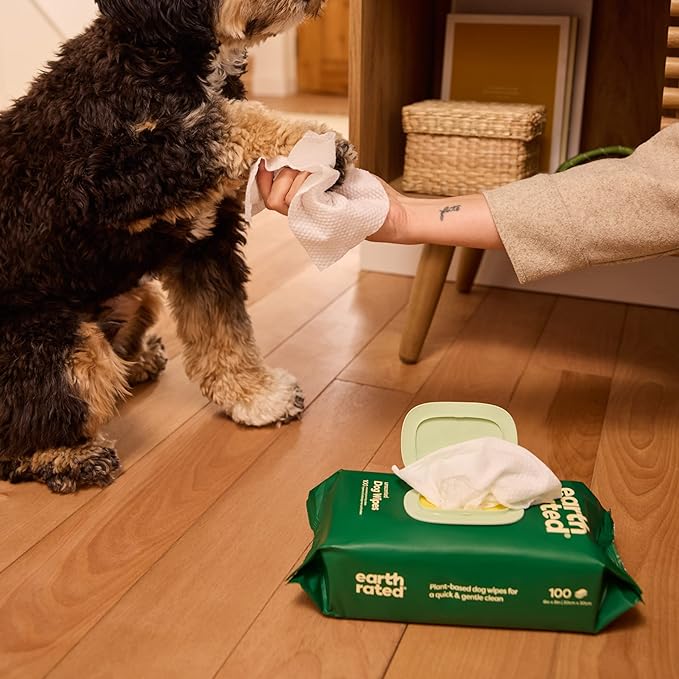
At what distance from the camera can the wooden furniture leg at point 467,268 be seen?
2.01 metres

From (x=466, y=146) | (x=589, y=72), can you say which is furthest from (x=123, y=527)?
(x=589, y=72)

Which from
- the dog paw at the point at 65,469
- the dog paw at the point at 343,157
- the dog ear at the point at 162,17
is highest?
the dog ear at the point at 162,17

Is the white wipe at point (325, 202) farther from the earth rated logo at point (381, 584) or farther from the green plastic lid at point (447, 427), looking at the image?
the earth rated logo at point (381, 584)

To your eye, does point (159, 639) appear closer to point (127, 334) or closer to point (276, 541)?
point (276, 541)

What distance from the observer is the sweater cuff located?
1.23m

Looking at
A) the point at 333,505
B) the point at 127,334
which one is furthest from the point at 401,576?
the point at 127,334

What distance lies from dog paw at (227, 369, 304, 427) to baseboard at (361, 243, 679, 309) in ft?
2.56

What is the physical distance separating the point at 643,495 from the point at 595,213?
1.34 ft

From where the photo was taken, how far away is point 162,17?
1.09m

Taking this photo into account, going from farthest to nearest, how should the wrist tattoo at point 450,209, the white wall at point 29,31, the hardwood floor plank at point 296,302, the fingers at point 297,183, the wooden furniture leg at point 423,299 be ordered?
the white wall at point 29,31, the hardwood floor plank at point 296,302, the wooden furniture leg at point 423,299, the wrist tattoo at point 450,209, the fingers at point 297,183

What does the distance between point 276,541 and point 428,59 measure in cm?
128

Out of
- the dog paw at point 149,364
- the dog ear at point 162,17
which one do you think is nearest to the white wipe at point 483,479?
the dog ear at point 162,17

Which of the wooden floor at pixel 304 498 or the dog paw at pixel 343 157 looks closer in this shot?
the wooden floor at pixel 304 498

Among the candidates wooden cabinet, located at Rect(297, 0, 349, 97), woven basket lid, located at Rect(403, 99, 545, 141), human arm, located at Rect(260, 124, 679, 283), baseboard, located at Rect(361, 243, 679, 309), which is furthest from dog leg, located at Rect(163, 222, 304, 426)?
wooden cabinet, located at Rect(297, 0, 349, 97)
